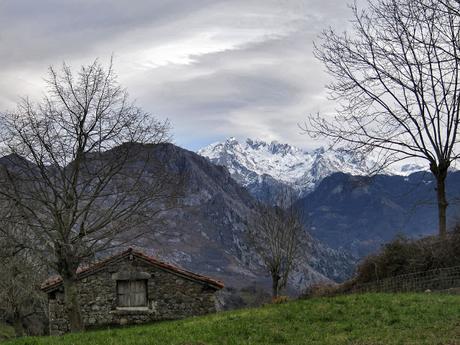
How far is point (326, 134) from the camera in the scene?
24.2 meters

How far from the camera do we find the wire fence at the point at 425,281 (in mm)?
20781

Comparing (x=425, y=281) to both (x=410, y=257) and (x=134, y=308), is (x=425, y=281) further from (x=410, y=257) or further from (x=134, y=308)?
(x=134, y=308)

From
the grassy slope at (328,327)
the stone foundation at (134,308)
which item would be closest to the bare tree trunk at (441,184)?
the grassy slope at (328,327)

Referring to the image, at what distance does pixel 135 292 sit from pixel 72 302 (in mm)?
8709

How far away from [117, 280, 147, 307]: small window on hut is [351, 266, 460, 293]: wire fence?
43.0ft

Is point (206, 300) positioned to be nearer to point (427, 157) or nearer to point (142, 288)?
point (142, 288)

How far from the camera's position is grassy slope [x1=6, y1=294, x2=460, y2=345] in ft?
37.6

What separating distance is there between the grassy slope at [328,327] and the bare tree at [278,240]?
3023cm

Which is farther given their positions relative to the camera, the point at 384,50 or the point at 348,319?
the point at 384,50

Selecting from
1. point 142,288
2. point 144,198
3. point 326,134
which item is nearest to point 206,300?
point 142,288

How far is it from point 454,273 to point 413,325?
31.4 feet

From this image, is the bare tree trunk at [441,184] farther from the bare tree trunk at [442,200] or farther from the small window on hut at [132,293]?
the small window on hut at [132,293]

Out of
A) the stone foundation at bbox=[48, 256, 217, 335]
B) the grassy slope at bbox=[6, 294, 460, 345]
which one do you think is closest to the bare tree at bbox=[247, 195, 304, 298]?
the stone foundation at bbox=[48, 256, 217, 335]

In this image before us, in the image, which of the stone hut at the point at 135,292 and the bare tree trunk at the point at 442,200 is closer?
the bare tree trunk at the point at 442,200
